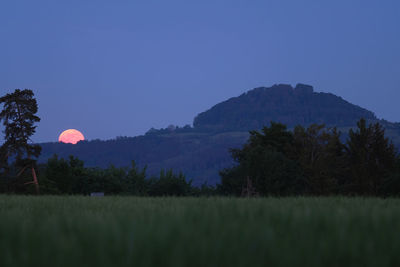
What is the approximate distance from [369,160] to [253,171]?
15259mm

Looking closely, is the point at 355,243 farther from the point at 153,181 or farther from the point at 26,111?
the point at 153,181

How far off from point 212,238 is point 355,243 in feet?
3.77

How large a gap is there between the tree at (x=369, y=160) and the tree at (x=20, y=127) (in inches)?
1487

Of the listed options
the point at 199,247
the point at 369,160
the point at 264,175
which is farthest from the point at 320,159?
the point at 199,247

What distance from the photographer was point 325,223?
439 cm

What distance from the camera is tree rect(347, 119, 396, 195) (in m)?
49.4

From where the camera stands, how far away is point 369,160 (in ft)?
167

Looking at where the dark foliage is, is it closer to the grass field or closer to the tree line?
the tree line

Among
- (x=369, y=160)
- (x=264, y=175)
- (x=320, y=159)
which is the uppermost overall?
(x=320, y=159)

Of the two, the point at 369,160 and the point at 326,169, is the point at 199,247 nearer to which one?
the point at 369,160

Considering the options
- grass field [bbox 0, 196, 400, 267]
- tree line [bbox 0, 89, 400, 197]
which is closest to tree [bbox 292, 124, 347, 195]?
tree line [bbox 0, 89, 400, 197]

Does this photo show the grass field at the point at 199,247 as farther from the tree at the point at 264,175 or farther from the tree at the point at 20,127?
the tree at the point at 264,175

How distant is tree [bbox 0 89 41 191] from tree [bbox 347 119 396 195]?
37.8 metres

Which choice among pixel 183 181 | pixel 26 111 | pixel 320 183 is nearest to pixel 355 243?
pixel 26 111
